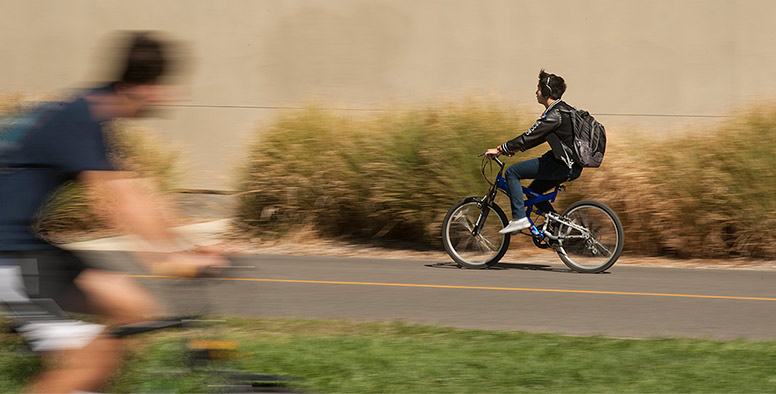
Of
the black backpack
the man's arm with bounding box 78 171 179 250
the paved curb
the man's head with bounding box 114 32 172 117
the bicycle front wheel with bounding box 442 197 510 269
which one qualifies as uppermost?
the man's head with bounding box 114 32 172 117

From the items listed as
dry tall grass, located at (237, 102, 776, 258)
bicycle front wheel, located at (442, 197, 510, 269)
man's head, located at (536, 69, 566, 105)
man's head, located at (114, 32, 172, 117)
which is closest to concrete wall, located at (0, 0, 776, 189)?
dry tall grass, located at (237, 102, 776, 258)

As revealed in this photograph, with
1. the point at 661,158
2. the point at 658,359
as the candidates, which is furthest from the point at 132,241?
the point at 658,359

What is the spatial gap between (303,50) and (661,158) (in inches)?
312

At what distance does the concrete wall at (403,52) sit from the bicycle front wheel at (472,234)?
5994mm

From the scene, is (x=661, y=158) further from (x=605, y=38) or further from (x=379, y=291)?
(x=605, y=38)

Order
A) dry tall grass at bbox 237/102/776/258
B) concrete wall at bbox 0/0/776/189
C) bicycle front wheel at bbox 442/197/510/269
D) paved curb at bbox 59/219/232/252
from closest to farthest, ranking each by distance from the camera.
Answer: bicycle front wheel at bbox 442/197/510/269, dry tall grass at bbox 237/102/776/258, paved curb at bbox 59/219/232/252, concrete wall at bbox 0/0/776/189

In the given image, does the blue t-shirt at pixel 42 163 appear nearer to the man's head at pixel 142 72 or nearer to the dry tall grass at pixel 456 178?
the man's head at pixel 142 72

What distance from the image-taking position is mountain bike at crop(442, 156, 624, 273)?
33.4 feet

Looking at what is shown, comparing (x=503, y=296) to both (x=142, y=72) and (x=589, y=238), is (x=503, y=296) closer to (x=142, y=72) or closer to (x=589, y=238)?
(x=589, y=238)

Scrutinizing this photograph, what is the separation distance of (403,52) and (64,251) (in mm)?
14160

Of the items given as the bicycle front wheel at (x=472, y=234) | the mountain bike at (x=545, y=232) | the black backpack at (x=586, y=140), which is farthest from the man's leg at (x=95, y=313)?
the bicycle front wheel at (x=472, y=234)

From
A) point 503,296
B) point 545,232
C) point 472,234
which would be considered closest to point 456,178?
point 472,234

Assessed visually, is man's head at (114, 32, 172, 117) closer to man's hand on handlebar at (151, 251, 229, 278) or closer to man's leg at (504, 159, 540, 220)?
man's hand on handlebar at (151, 251, 229, 278)

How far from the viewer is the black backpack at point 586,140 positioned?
9992mm
